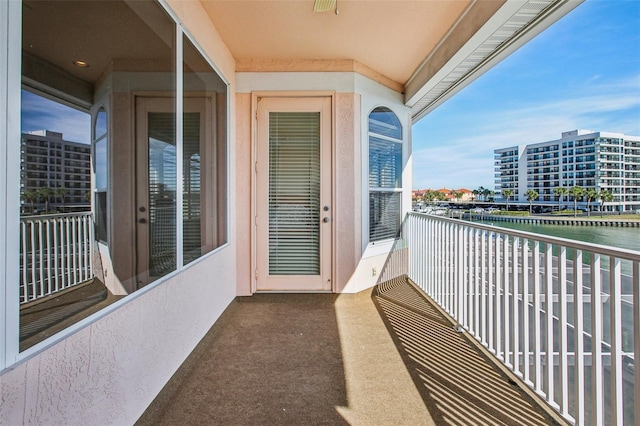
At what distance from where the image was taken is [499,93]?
5.02m

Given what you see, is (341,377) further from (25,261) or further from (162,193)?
(25,261)

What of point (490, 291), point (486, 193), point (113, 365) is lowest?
point (113, 365)

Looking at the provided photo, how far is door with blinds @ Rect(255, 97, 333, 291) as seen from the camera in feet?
12.3

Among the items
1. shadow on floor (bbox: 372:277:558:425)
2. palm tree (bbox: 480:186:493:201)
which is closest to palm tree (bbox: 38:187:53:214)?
shadow on floor (bbox: 372:277:558:425)

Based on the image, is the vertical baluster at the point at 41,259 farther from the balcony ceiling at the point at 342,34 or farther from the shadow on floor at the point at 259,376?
the shadow on floor at the point at 259,376

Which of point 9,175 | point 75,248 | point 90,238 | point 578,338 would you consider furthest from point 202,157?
point 578,338

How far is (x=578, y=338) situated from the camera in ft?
5.04

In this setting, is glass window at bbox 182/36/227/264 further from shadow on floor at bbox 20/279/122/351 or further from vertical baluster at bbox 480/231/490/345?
vertical baluster at bbox 480/231/490/345

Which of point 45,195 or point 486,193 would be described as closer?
point 45,195

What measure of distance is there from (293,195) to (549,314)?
270 cm

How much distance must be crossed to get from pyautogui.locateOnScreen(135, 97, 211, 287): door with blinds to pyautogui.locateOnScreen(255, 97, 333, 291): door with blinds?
1.14 metres

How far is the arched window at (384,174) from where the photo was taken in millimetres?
4055

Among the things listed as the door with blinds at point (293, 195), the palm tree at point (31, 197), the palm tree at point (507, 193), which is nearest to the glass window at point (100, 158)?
the palm tree at point (31, 197)

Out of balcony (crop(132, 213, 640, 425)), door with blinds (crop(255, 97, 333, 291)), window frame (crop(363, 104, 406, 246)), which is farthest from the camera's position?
window frame (crop(363, 104, 406, 246))
